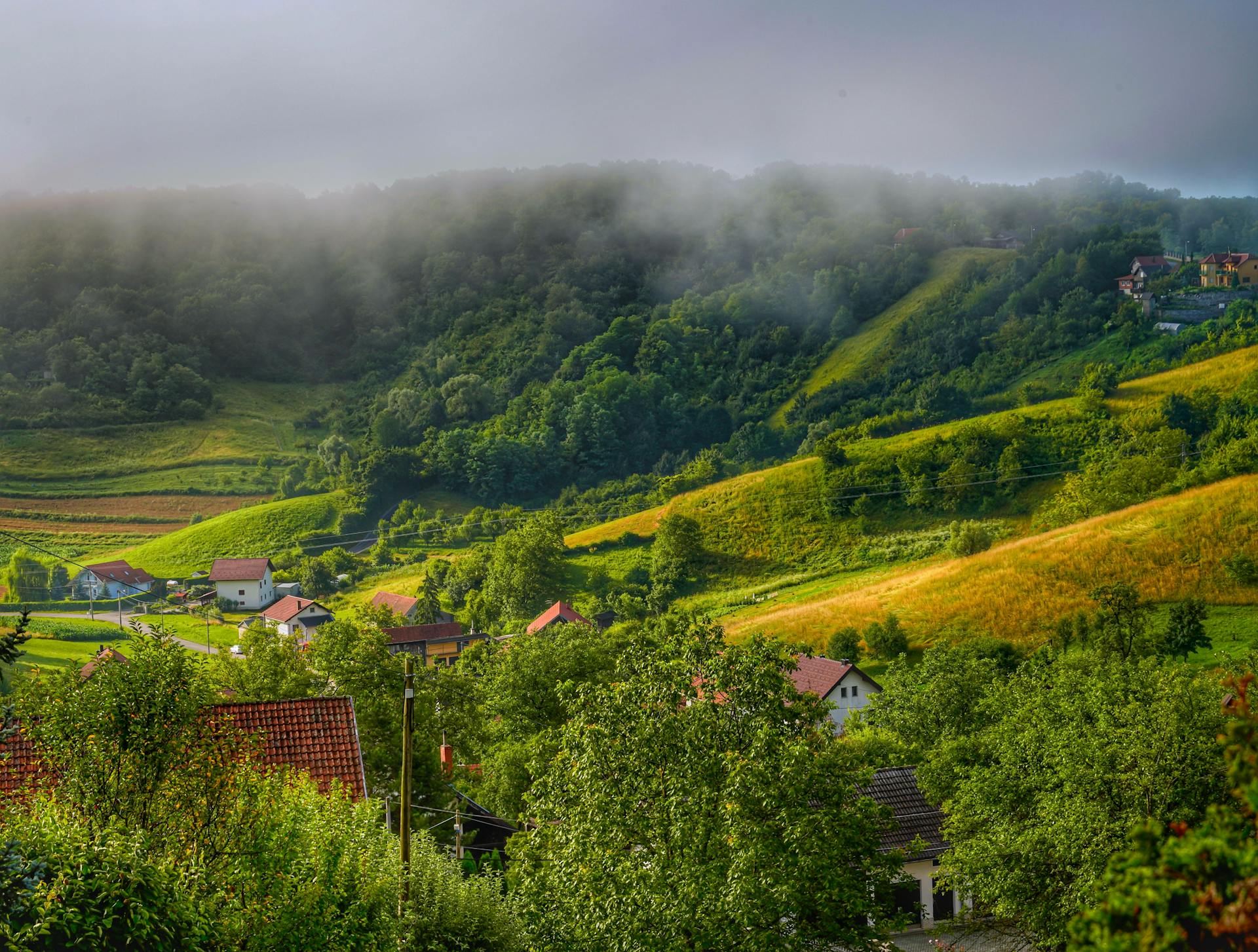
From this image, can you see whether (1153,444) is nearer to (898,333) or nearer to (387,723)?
(387,723)

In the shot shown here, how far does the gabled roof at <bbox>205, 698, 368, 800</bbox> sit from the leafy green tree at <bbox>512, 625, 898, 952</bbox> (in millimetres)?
4354

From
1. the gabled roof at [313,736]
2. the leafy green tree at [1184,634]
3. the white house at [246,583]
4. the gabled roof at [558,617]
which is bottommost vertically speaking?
the white house at [246,583]

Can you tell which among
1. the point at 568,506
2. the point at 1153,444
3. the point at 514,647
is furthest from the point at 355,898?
the point at 568,506

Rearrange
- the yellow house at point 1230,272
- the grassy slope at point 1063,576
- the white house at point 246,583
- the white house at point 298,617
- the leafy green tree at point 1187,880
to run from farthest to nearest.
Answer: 1. the yellow house at point 1230,272
2. the white house at point 246,583
3. the white house at point 298,617
4. the grassy slope at point 1063,576
5. the leafy green tree at point 1187,880

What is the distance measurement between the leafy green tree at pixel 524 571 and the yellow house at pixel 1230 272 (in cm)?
10915

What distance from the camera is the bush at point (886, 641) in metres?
50.6

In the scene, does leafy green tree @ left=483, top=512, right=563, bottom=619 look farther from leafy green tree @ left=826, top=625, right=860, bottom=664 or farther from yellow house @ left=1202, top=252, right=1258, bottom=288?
yellow house @ left=1202, top=252, right=1258, bottom=288

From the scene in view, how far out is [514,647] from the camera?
36.7m

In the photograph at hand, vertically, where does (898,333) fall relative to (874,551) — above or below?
above

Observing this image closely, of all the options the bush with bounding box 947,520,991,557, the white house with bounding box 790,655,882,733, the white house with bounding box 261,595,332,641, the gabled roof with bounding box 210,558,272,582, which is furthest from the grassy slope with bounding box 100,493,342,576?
the white house with bounding box 790,655,882,733

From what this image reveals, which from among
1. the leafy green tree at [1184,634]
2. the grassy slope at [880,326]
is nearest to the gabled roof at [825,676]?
the leafy green tree at [1184,634]

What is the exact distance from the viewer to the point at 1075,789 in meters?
19.9

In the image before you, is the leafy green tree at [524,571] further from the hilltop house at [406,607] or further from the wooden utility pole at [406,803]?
the wooden utility pole at [406,803]

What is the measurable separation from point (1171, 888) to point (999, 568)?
55867mm
